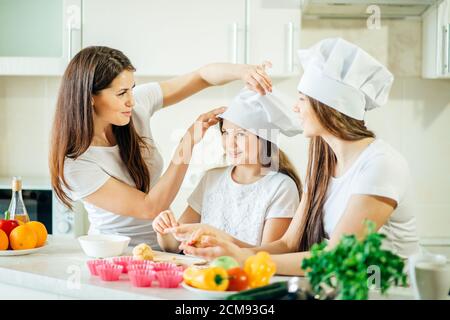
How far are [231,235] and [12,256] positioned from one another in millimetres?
A: 613

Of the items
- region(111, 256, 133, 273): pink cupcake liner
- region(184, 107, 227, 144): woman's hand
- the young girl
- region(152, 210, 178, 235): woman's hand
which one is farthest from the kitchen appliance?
region(111, 256, 133, 273): pink cupcake liner

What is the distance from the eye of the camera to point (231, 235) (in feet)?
6.44

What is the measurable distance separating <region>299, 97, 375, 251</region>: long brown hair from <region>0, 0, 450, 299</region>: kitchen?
0.88 metres

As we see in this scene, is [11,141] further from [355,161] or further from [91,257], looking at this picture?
[355,161]

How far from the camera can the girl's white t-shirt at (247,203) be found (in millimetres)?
1940

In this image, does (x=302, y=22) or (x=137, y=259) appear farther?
(x=302, y=22)

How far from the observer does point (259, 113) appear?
76.8 inches

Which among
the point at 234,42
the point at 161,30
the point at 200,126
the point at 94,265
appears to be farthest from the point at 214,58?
the point at 94,265

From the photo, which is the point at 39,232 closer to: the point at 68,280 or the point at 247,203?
the point at 68,280

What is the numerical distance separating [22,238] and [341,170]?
80 cm

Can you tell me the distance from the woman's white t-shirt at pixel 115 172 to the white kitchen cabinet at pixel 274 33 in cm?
51
